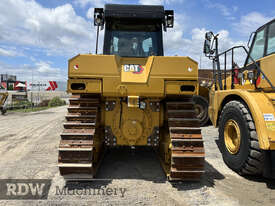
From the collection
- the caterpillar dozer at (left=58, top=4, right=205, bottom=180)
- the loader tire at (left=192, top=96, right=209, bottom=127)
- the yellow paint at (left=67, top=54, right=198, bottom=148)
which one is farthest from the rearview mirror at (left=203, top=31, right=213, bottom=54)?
the loader tire at (left=192, top=96, right=209, bottom=127)

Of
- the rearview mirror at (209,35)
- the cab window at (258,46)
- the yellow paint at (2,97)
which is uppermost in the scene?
the rearview mirror at (209,35)

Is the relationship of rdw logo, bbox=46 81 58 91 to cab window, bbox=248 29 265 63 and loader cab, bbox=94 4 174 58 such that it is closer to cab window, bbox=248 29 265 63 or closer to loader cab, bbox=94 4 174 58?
loader cab, bbox=94 4 174 58

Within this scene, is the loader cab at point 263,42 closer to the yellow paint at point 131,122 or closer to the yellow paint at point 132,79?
the yellow paint at point 132,79

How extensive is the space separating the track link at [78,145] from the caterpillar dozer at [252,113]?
2.64m

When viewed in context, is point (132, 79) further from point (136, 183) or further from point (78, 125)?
point (136, 183)

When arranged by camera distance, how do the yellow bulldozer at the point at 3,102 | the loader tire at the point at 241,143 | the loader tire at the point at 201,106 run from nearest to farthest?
the loader tire at the point at 241,143 < the loader tire at the point at 201,106 < the yellow bulldozer at the point at 3,102

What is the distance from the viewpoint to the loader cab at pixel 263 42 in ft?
14.2

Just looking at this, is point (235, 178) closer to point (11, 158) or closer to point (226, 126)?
point (226, 126)

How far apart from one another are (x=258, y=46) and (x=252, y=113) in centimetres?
189

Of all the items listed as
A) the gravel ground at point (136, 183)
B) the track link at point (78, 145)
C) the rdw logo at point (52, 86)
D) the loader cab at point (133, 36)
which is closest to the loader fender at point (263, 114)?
the gravel ground at point (136, 183)

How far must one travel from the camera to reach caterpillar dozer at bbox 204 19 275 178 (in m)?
3.46

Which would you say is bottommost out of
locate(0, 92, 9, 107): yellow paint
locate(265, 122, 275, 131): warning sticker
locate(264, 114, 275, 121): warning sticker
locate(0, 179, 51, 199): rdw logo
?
locate(0, 179, 51, 199): rdw logo

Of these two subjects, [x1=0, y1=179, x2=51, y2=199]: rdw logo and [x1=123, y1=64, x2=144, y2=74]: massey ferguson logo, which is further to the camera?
[x1=123, y1=64, x2=144, y2=74]: massey ferguson logo

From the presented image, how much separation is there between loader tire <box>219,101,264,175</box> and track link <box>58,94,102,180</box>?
262 cm
